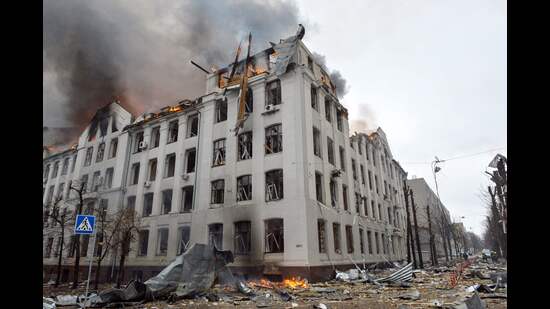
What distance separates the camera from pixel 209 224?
1980 centimetres

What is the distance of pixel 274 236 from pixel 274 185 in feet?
9.52

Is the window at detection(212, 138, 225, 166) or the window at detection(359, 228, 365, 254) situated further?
the window at detection(359, 228, 365, 254)

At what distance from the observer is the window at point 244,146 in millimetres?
19938

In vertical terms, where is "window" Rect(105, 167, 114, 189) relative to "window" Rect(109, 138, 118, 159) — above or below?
below

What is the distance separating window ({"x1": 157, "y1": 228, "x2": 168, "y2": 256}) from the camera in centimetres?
2156

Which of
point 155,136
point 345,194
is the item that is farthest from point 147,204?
point 345,194

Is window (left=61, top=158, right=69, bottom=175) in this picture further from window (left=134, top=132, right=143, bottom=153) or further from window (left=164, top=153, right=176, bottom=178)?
window (left=164, top=153, right=176, bottom=178)

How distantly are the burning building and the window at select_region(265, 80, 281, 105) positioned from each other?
7cm

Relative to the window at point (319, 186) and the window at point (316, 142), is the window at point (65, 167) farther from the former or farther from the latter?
the window at point (319, 186)

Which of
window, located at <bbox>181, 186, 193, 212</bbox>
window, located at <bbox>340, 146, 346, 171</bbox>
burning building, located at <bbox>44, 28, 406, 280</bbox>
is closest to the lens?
burning building, located at <bbox>44, 28, 406, 280</bbox>

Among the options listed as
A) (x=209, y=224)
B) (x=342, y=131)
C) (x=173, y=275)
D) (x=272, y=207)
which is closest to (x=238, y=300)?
(x=173, y=275)

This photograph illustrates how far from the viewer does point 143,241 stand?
2283 centimetres

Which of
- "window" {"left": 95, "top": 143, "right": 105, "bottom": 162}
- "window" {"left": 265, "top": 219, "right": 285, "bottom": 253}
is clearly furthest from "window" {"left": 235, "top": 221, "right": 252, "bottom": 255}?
"window" {"left": 95, "top": 143, "right": 105, "bottom": 162}
